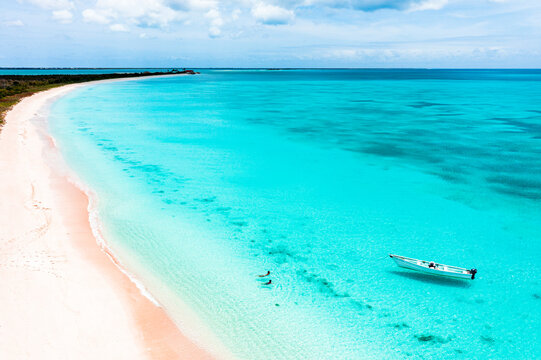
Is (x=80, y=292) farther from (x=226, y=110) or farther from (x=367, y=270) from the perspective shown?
(x=226, y=110)

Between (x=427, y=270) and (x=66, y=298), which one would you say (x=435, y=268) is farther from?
(x=66, y=298)

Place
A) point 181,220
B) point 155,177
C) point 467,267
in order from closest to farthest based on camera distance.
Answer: point 467,267, point 181,220, point 155,177

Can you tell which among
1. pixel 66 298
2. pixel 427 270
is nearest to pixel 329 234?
pixel 427 270

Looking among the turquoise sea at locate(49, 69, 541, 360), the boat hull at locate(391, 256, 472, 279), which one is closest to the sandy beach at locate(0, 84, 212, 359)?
the turquoise sea at locate(49, 69, 541, 360)

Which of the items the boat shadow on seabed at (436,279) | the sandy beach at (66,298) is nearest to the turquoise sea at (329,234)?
the boat shadow on seabed at (436,279)

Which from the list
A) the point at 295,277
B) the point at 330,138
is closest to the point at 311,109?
the point at 330,138

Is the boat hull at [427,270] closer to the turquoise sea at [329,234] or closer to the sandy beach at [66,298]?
the turquoise sea at [329,234]
